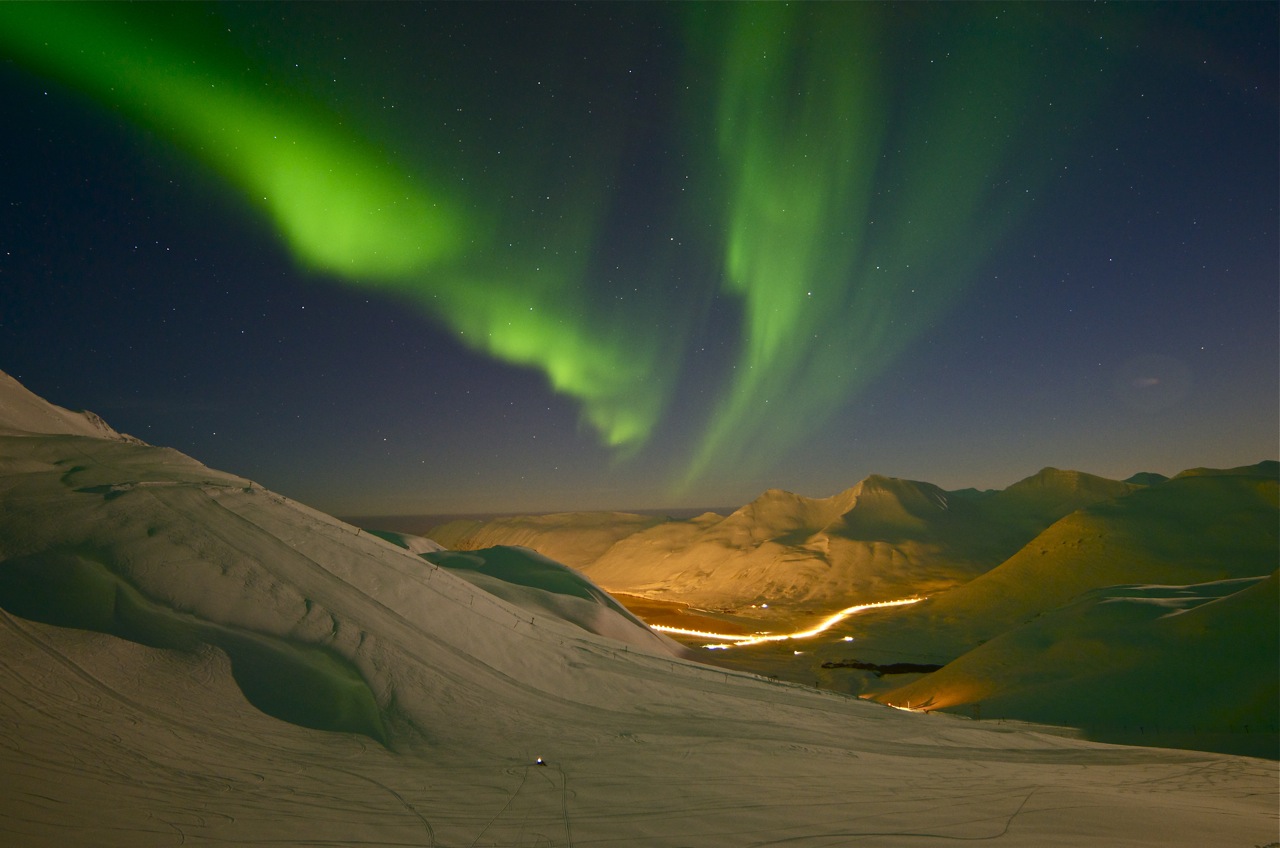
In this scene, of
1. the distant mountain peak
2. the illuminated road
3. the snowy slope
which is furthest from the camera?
the illuminated road

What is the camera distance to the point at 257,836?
5.62 meters

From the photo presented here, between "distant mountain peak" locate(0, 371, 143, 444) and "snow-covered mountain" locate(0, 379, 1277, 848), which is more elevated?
"distant mountain peak" locate(0, 371, 143, 444)

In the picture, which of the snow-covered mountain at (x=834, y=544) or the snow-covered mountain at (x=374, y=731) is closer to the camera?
the snow-covered mountain at (x=374, y=731)

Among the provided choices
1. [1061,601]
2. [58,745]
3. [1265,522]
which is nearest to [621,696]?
[58,745]

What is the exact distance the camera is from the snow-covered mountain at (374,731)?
20.5 ft

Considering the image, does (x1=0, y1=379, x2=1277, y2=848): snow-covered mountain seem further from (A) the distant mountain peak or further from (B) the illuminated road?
(B) the illuminated road

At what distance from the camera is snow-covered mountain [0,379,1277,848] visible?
6.25 m

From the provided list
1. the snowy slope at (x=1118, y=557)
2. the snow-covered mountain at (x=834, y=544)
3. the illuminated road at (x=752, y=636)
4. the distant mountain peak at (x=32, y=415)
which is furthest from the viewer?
the snow-covered mountain at (x=834, y=544)

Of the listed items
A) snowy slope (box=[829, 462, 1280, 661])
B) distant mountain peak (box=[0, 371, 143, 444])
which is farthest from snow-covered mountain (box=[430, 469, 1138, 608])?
distant mountain peak (box=[0, 371, 143, 444])

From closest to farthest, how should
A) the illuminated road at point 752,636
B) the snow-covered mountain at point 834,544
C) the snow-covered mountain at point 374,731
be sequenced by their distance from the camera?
the snow-covered mountain at point 374,731 < the illuminated road at point 752,636 < the snow-covered mountain at point 834,544

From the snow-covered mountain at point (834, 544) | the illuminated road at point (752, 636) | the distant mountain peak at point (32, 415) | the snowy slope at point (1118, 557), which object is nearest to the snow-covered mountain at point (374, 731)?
the distant mountain peak at point (32, 415)

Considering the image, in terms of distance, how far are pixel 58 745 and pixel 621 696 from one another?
8.82 metres

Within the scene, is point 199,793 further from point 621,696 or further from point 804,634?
point 804,634

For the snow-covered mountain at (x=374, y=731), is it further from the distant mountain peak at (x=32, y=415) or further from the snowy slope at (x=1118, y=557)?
the snowy slope at (x=1118, y=557)
